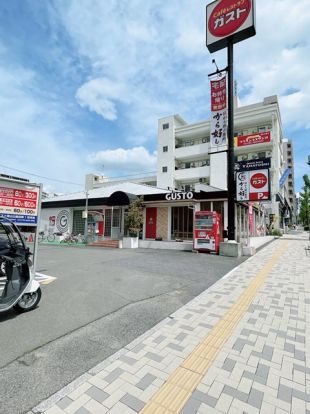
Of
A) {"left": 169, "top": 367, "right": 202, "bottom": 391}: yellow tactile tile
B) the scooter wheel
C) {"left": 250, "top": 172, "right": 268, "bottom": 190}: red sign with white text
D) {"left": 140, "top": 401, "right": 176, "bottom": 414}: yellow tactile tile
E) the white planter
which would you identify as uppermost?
{"left": 250, "top": 172, "right": 268, "bottom": 190}: red sign with white text

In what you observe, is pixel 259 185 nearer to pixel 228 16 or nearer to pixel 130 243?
pixel 130 243

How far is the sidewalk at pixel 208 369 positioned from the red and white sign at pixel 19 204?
3688 millimetres

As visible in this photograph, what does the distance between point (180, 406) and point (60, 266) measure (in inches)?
278

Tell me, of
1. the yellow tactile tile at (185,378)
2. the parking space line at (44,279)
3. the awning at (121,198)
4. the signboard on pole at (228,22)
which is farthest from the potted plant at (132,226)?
the yellow tactile tile at (185,378)

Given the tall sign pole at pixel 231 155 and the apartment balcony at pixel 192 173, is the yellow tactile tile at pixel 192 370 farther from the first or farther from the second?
the apartment balcony at pixel 192 173

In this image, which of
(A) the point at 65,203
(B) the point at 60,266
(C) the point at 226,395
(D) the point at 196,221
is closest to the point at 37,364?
(C) the point at 226,395

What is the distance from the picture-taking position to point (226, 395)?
2.21 metres

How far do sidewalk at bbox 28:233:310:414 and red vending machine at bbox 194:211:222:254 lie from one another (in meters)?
7.31

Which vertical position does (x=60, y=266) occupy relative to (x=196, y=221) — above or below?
below

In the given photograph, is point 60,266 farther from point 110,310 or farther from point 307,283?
point 307,283

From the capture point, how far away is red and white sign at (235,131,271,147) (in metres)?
29.3

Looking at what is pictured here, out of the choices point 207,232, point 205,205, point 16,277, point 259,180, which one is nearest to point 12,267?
point 16,277

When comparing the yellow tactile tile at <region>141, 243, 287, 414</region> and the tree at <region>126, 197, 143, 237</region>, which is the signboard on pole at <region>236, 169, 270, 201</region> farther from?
the yellow tactile tile at <region>141, 243, 287, 414</region>

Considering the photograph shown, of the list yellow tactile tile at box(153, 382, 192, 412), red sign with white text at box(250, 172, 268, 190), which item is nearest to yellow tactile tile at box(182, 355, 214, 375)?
yellow tactile tile at box(153, 382, 192, 412)
